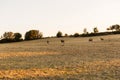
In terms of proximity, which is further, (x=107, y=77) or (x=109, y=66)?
(x=109, y=66)

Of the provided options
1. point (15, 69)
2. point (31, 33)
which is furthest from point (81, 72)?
point (31, 33)

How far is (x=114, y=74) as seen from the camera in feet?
70.7

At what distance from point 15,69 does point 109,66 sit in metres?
7.79

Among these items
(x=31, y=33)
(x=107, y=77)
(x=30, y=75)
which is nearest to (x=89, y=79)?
(x=107, y=77)

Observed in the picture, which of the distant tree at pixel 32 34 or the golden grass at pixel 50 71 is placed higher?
the distant tree at pixel 32 34

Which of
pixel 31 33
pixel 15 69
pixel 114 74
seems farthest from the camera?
pixel 31 33

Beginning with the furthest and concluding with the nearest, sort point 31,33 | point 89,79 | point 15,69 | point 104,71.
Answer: point 31,33, point 15,69, point 104,71, point 89,79

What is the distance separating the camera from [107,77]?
809 inches

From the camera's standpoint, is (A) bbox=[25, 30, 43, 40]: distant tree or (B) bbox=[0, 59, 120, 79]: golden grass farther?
(A) bbox=[25, 30, 43, 40]: distant tree

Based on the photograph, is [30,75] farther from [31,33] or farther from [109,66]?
[31,33]

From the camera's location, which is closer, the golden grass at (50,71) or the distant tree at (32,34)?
the golden grass at (50,71)

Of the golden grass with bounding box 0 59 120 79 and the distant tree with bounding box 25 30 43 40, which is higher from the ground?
the distant tree with bounding box 25 30 43 40

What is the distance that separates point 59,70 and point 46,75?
2.35 metres

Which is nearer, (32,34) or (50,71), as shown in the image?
(50,71)
